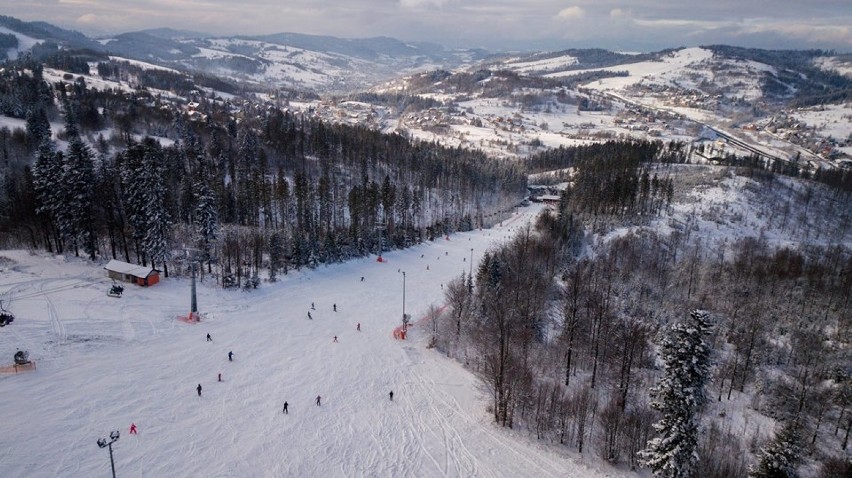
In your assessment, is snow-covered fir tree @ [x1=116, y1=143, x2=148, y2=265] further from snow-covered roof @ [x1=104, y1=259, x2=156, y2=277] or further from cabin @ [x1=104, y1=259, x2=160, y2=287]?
cabin @ [x1=104, y1=259, x2=160, y2=287]

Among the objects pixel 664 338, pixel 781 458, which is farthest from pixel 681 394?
pixel 781 458

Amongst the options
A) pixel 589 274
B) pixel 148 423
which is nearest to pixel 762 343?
pixel 589 274

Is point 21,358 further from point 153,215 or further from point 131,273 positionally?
point 153,215

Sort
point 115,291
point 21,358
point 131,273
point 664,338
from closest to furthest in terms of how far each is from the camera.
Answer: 1. point 664,338
2. point 21,358
3. point 115,291
4. point 131,273

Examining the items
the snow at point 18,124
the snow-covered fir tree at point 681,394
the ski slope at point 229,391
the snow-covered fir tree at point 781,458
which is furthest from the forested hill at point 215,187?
the snow-covered fir tree at point 781,458

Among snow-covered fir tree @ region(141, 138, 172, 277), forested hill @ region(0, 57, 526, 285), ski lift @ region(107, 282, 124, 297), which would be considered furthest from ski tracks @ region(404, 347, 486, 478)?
snow-covered fir tree @ region(141, 138, 172, 277)

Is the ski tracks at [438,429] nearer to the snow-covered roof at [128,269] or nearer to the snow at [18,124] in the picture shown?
the snow-covered roof at [128,269]
